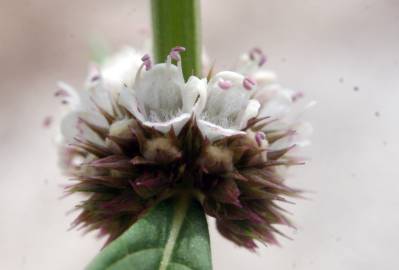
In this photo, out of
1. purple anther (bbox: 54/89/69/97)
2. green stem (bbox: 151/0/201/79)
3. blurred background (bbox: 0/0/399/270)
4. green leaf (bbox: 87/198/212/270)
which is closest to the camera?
green leaf (bbox: 87/198/212/270)

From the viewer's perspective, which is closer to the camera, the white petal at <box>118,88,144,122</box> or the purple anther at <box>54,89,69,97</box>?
the white petal at <box>118,88,144,122</box>

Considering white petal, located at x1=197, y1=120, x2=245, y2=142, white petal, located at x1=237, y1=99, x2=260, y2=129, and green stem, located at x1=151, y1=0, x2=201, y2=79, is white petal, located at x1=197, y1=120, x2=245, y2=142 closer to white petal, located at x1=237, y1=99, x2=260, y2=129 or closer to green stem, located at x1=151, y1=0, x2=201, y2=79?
white petal, located at x1=237, y1=99, x2=260, y2=129

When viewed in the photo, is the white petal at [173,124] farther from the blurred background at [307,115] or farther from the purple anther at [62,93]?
the blurred background at [307,115]

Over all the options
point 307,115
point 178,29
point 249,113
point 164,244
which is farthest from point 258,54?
point 307,115

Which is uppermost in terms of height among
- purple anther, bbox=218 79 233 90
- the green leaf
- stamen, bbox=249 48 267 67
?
stamen, bbox=249 48 267 67

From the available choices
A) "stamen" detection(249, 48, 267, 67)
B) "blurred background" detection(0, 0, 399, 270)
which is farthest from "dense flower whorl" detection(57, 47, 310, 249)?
"blurred background" detection(0, 0, 399, 270)

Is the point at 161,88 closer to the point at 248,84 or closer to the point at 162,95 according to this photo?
the point at 162,95
